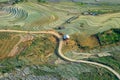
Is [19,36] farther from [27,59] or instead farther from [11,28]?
[27,59]

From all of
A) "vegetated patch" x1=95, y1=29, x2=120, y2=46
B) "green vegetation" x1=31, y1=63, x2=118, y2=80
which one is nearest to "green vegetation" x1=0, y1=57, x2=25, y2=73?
"green vegetation" x1=31, y1=63, x2=118, y2=80

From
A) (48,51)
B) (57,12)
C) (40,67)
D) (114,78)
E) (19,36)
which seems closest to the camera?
(114,78)

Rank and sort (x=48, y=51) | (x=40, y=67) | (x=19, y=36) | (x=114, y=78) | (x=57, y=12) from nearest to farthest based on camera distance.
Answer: (x=114, y=78)
(x=40, y=67)
(x=48, y=51)
(x=19, y=36)
(x=57, y=12)

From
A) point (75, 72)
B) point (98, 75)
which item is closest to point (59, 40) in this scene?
point (75, 72)

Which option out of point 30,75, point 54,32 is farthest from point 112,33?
point 30,75

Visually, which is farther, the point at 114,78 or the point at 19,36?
the point at 19,36

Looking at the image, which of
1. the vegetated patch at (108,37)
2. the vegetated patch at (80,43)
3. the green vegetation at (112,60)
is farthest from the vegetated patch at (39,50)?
the vegetated patch at (108,37)

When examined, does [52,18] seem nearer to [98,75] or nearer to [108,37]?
[108,37]
